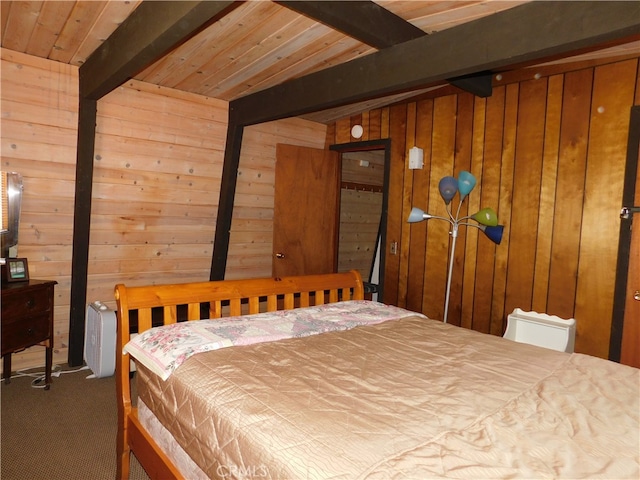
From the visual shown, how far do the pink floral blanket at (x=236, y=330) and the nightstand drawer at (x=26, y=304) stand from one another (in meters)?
1.41

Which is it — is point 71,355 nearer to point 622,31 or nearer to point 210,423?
point 210,423

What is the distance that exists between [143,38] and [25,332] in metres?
2.08

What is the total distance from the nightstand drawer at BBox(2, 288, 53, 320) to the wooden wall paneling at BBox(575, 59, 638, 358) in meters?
3.74

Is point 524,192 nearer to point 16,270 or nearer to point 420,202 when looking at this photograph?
point 420,202

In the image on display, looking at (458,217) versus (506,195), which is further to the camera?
(458,217)

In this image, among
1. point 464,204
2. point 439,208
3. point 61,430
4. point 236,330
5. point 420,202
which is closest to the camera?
point 236,330

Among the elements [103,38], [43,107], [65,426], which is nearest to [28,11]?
[103,38]

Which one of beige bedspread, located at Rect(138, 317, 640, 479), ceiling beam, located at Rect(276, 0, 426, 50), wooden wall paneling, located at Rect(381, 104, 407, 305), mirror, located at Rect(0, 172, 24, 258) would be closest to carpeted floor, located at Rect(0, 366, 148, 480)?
beige bedspread, located at Rect(138, 317, 640, 479)

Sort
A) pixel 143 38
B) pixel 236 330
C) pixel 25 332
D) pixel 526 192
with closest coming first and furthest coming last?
pixel 236 330, pixel 143 38, pixel 25 332, pixel 526 192

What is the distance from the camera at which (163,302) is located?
2.02 metres

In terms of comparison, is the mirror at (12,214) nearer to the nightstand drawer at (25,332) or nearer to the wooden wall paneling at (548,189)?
the nightstand drawer at (25,332)

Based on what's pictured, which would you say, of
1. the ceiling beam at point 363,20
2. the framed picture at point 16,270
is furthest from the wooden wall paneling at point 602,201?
the framed picture at point 16,270

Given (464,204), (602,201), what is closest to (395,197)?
(464,204)

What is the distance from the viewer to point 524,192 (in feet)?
10.4
